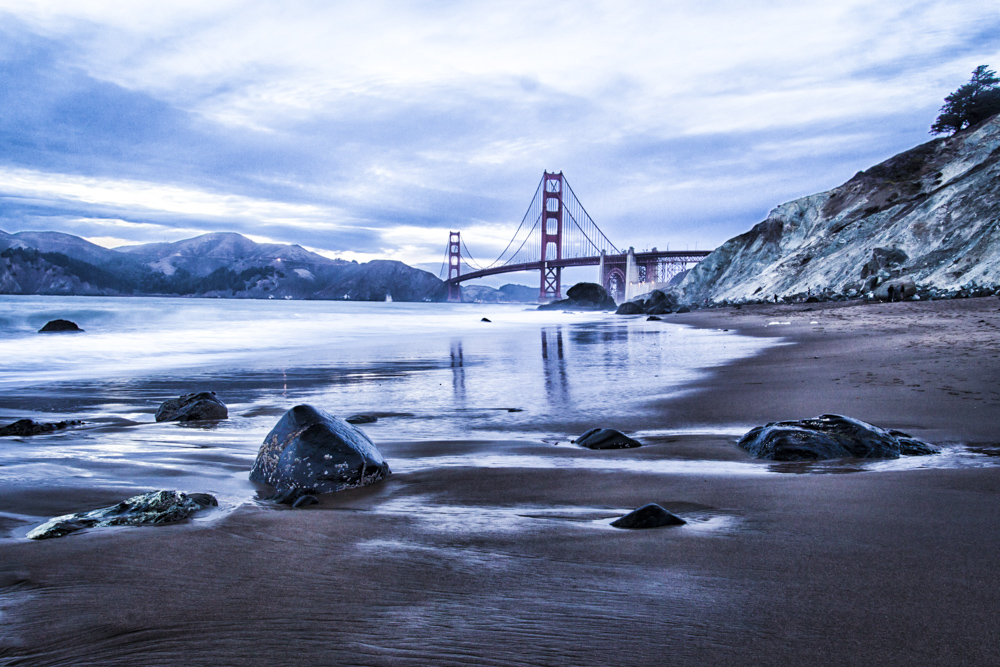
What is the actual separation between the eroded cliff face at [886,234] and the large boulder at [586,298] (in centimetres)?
1088

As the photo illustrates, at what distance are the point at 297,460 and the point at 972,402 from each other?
3.85 m

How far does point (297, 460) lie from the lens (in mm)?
2371

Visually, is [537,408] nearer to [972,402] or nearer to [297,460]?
[297,460]

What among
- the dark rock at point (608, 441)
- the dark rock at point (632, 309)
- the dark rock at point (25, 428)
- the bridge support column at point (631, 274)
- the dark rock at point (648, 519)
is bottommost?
the dark rock at point (608, 441)

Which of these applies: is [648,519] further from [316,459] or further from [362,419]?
[362,419]

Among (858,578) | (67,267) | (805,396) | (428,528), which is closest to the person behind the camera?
(858,578)

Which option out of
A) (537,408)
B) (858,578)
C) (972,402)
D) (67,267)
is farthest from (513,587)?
(67,267)

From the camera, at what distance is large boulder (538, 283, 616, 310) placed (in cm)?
4675

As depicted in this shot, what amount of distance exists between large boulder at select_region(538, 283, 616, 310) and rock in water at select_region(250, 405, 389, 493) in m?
44.5

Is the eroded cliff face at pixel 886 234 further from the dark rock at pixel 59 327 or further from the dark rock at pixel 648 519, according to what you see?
the dark rock at pixel 59 327

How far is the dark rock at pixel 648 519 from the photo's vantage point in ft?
5.70

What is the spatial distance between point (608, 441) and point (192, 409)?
2.69m

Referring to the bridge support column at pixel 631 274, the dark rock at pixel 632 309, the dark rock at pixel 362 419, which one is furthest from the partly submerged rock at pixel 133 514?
the bridge support column at pixel 631 274

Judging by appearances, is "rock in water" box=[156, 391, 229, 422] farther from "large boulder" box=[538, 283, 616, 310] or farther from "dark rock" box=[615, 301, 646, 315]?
"large boulder" box=[538, 283, 616, 310]
